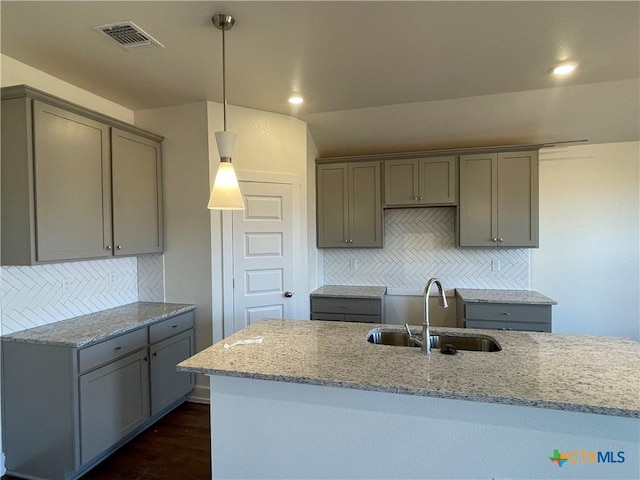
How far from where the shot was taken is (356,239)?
3.93m

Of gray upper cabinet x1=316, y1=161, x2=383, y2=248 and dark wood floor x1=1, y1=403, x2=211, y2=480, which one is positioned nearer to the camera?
dark wood floor x1=1, y1=403, x2=211, y2=480

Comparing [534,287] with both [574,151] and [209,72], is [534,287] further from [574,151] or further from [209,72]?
[209,72]

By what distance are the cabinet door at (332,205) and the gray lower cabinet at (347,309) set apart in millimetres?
662

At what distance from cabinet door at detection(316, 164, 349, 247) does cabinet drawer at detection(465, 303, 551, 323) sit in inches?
58.9

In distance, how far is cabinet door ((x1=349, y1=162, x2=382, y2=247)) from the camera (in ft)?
12.6

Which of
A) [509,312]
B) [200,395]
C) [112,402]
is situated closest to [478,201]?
[509,312]

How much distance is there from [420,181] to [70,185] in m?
3.11

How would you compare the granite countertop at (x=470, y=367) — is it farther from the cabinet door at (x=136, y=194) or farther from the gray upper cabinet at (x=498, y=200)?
the gray upper cabinet at (x=498, y=200)

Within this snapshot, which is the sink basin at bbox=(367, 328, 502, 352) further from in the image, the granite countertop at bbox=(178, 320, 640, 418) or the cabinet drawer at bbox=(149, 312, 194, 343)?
the cabinet drawer at bbox=(149, 312, 194, 343)

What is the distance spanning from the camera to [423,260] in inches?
159

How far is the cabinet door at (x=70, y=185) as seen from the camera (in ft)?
7.09

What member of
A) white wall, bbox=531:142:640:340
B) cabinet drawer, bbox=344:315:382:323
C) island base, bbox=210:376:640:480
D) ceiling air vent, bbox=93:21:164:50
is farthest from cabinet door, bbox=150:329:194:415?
white wall, bbox=531:142:640:340

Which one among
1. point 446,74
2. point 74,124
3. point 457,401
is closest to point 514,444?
point 457,401

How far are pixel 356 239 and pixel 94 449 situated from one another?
287 centimetres
